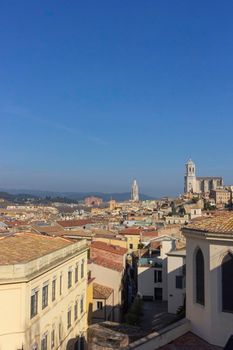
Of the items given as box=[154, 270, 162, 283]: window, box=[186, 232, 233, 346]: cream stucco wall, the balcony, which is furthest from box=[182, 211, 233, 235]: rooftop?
the balcony

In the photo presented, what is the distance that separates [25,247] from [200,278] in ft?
39.8

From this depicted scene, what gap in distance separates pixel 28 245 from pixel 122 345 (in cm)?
948

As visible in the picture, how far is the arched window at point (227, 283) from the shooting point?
15125 mm

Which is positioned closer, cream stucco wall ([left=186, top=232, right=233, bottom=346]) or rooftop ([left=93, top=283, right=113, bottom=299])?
cream stucco wall ([left=186, top=232, right=233, bottom=346])

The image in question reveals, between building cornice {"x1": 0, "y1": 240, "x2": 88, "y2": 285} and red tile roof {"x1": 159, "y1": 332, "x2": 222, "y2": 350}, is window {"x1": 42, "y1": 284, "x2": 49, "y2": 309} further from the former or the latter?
red tile roof {"x1": 159, "y1": 332, "x2": 222, "y2": 350}

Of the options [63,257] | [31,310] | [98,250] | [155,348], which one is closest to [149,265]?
[98,250]

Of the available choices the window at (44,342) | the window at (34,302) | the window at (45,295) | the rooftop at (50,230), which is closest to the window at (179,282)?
the window at (44,342)

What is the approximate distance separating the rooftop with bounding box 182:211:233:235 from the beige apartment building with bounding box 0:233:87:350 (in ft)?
27.3

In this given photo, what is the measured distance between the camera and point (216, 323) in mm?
15406

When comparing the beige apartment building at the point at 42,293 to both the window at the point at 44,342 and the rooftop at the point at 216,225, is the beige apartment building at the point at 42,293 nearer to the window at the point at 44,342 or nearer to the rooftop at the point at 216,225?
the window at the point at 44,342

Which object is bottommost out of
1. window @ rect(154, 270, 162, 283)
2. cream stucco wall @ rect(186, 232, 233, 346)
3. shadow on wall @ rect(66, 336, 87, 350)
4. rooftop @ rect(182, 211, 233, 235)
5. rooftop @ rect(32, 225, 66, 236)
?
shadow on wall @ rect(66, 336, 87, 350)

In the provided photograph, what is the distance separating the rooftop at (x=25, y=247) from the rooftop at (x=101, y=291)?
328 inches

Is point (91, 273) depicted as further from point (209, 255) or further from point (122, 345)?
point (209, 255)

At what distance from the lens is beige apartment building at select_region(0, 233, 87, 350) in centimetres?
1994
